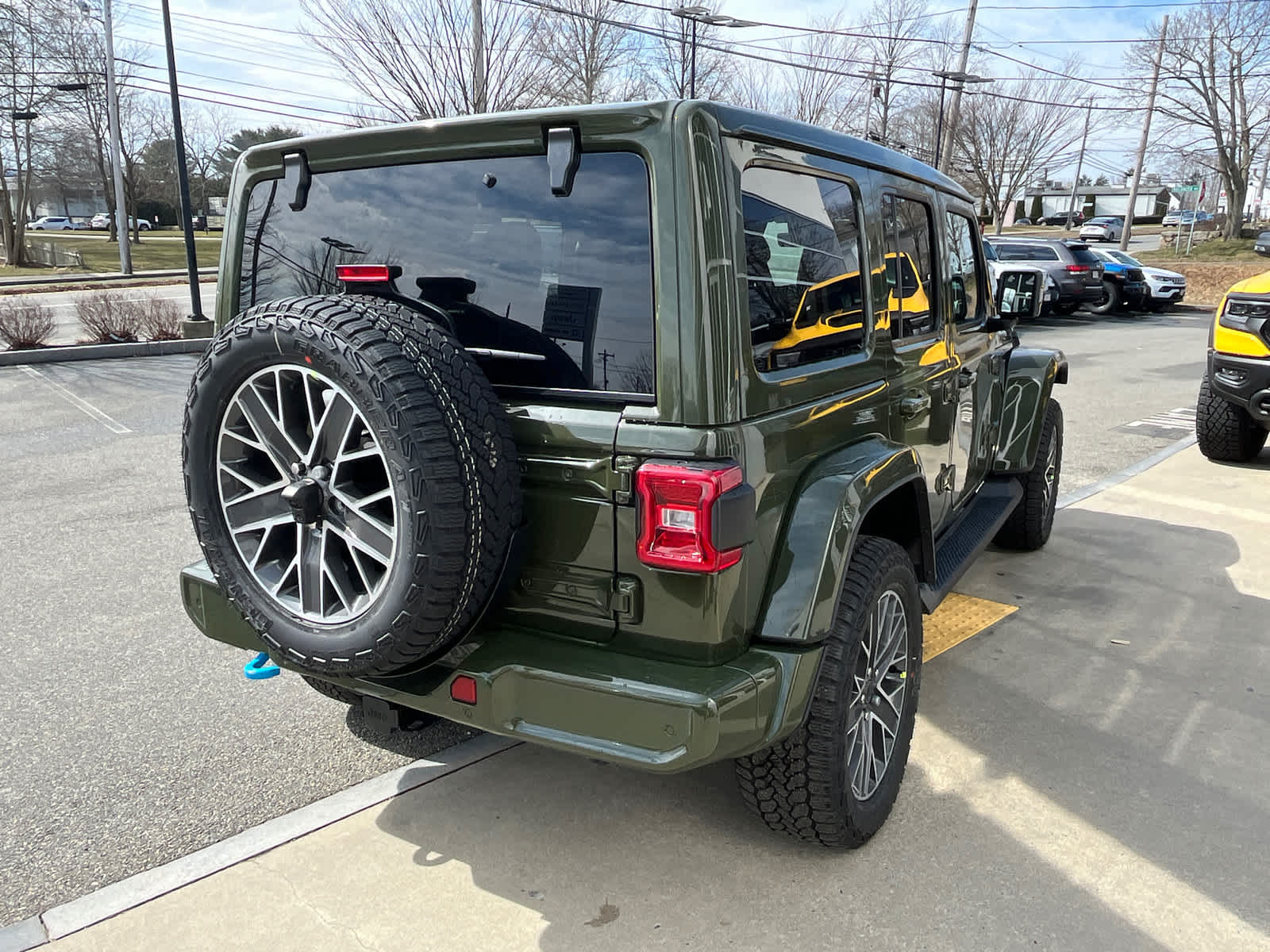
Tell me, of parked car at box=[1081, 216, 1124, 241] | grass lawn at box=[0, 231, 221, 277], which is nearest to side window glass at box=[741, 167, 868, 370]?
grass lawn at box=[0, 231, 221, 277]

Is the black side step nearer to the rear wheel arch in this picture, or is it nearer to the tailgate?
the rear wheel arch

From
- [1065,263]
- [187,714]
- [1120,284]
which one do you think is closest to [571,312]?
[187,714]

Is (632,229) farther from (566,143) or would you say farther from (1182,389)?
(1182,389)

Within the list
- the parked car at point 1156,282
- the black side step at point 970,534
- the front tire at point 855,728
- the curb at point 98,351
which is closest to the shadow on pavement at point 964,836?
the front tire at point 855,728

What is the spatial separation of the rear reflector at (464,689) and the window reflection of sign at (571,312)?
852mm

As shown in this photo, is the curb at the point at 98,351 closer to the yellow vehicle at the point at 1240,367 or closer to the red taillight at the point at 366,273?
the red taillight at the point at 366,273

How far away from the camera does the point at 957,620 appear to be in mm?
4285

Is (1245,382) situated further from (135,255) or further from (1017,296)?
(135,255)

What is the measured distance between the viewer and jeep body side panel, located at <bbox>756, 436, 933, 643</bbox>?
2.25 m

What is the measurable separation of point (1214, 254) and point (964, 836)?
41.4 meters

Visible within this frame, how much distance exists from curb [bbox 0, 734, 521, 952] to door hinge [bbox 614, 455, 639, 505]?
138 centimetres

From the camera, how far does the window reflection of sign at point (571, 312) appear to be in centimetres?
221

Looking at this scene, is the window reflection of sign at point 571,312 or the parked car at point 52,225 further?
the parked car at point 52,225

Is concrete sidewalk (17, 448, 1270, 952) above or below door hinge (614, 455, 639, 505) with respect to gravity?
below
